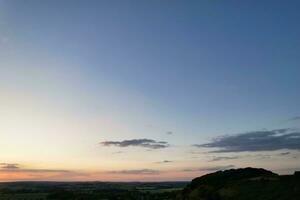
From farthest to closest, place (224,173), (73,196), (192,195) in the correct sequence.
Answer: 1. (73,196)
2. (224,173)
3. (192,195)

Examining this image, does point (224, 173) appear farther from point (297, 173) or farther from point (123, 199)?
point (123, 199)

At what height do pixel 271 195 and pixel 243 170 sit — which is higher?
pixel 243 170

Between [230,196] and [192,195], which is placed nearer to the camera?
[230,196]

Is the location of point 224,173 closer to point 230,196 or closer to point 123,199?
point 230,196

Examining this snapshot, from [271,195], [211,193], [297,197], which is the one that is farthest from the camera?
[211,193]

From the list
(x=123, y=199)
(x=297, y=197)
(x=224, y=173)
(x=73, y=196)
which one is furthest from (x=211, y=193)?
(x=73, y=196)

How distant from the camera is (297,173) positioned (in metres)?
48.2

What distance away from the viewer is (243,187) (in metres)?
48.1

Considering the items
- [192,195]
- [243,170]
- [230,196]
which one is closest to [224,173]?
[243,170]

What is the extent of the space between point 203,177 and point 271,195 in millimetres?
21014

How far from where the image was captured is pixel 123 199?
176 m

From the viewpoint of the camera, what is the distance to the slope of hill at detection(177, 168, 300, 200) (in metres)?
42.6

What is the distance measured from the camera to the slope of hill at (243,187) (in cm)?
4259

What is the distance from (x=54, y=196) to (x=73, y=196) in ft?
29.2
